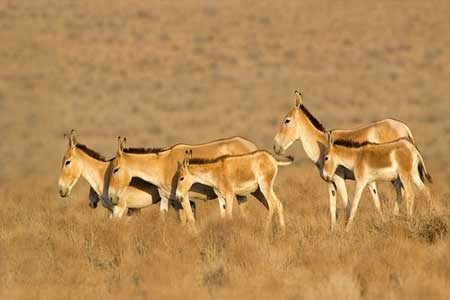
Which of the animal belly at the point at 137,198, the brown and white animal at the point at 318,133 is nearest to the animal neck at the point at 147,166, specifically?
the animal belly at the point at 137,198

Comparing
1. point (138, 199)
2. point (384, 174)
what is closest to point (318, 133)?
point (384, 174)

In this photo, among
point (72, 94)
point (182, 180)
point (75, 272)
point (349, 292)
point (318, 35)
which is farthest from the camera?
point (318, 35)

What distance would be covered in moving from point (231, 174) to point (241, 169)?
169 mm

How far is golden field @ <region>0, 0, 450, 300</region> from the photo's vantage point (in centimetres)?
1159

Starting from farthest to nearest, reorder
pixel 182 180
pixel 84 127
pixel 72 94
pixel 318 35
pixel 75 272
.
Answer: pixel 318 35
pixel 72 94
pixel 84 127
pixel 182 180
pixel 75 272

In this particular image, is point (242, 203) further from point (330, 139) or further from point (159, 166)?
point (330, 139)

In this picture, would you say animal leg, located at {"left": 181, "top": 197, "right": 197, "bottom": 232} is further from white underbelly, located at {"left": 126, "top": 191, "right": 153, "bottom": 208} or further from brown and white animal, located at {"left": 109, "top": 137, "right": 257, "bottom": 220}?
white underbelly, located at {"left": 126, "top": 191, "right": 153, "bottom": 208}

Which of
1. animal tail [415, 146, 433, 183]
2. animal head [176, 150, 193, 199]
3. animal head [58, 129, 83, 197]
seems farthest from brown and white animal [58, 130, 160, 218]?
animal tail [415, 146, 433, 183]

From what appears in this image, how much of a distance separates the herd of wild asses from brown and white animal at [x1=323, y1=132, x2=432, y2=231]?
0.01 metres

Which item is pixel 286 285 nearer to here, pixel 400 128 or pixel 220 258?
pixel 220 258

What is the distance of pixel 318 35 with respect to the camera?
52.6m

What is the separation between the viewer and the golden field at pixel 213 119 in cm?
1159

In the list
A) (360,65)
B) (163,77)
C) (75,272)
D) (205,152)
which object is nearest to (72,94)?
(163,77)

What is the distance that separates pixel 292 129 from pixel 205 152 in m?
1.52
